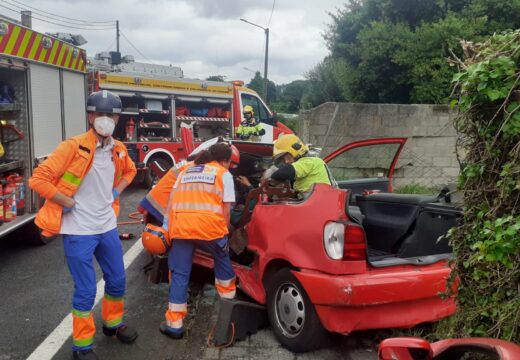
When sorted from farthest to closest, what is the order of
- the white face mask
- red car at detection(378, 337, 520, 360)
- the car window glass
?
1. the car window glass
2. the white face mask
3. red car at detection(378, 337, 520, 360)

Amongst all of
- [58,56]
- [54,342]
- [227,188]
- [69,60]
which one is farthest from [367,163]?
[54,342]

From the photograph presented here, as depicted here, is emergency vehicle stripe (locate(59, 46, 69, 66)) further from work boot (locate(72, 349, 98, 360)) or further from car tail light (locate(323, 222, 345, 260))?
car tail light (locate(323, 222, 345, 260))

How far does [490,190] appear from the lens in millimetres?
2254

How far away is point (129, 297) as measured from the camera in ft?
16.3

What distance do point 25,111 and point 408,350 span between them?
5609mm

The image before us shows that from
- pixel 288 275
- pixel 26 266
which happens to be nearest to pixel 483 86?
pixel 288 275

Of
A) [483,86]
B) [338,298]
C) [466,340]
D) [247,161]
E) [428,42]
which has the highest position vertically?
[428,42]

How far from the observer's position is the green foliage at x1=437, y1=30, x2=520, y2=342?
210 centimetres

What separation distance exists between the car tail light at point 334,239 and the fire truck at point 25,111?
3.73 m

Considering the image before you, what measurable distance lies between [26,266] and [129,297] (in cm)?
178

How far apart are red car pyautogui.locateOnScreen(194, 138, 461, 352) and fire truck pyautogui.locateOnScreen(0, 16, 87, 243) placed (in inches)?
122

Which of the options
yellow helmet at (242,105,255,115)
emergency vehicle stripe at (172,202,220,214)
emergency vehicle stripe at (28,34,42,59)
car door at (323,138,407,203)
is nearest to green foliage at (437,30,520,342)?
emergency vehicle stripe at (172,202,220,214)

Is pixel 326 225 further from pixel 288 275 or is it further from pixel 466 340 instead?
pixel 466 340

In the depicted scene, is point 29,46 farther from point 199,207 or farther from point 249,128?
point 249,128
